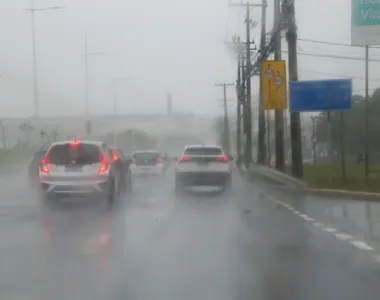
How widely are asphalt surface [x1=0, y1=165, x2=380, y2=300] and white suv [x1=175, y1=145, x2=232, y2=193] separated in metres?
5.77

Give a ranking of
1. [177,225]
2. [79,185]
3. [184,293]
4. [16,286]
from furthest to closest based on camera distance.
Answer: [79,185] → [177,225] → [16,286] → [184,293]

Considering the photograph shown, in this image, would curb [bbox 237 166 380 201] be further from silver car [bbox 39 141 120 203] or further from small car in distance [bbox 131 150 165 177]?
small car in distance [bbox 131 150 165 177]

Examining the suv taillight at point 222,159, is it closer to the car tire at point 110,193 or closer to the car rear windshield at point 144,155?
the car tire at point 110,193

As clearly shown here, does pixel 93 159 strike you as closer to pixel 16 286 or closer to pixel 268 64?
pixel 16 286

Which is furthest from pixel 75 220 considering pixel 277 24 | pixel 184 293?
pixel 277 24

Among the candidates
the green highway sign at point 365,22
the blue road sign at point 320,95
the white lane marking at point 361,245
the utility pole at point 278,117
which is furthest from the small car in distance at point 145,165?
the white lane marking at point 361,245

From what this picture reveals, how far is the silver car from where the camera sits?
62.9 feet

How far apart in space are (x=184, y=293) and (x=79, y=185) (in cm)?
1116

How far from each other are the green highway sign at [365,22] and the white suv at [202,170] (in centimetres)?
755

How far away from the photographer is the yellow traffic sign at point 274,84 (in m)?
36.8

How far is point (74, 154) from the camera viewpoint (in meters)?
19.5

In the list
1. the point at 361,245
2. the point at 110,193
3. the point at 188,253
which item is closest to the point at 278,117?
the point at 110,193

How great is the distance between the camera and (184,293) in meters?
8.26

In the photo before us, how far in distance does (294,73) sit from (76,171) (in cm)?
1444
